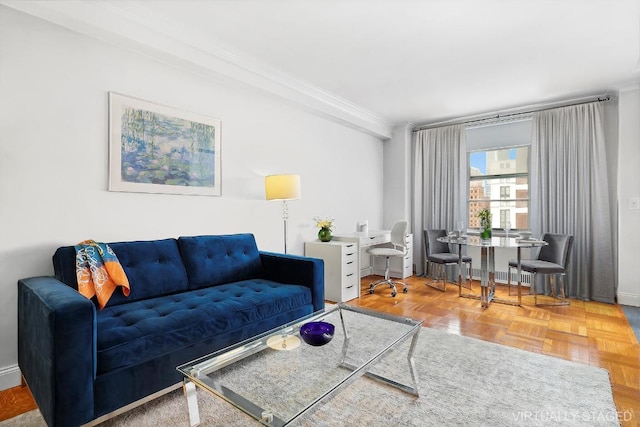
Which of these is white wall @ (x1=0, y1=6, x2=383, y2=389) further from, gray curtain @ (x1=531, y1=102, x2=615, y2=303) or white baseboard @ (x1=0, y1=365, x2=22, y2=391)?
gray curtain @ (x1=531, y1=102, x2=615, y2=303)

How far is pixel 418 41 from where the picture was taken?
118 inches

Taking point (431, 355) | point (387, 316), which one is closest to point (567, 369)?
point (431, 355)

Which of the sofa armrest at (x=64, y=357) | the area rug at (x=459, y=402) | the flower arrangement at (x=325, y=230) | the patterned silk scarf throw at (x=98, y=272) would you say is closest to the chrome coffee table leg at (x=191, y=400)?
the area rug at (x=459, y=402)

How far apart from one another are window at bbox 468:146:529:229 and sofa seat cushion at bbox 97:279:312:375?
375 cm

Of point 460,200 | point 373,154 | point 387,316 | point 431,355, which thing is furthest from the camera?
point 373,154

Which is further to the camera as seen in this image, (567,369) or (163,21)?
(163,21)

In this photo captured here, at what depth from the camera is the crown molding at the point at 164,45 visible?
226cm

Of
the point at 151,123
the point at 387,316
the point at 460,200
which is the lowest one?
the point at 387,316

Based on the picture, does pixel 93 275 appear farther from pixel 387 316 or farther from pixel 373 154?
pixel 373 154

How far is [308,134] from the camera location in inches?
174

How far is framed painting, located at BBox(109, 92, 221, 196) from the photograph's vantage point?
8.60 ft

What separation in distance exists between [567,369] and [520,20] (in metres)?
2.63

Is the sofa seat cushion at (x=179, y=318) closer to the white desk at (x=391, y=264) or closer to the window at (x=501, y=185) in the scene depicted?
the white desk at (x=391, y=264)

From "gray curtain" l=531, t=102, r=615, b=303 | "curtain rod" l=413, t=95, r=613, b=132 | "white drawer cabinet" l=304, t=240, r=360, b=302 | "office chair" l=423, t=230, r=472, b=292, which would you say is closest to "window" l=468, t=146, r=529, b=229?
"gray curtain" l=531, t=102, r=615, b=303
